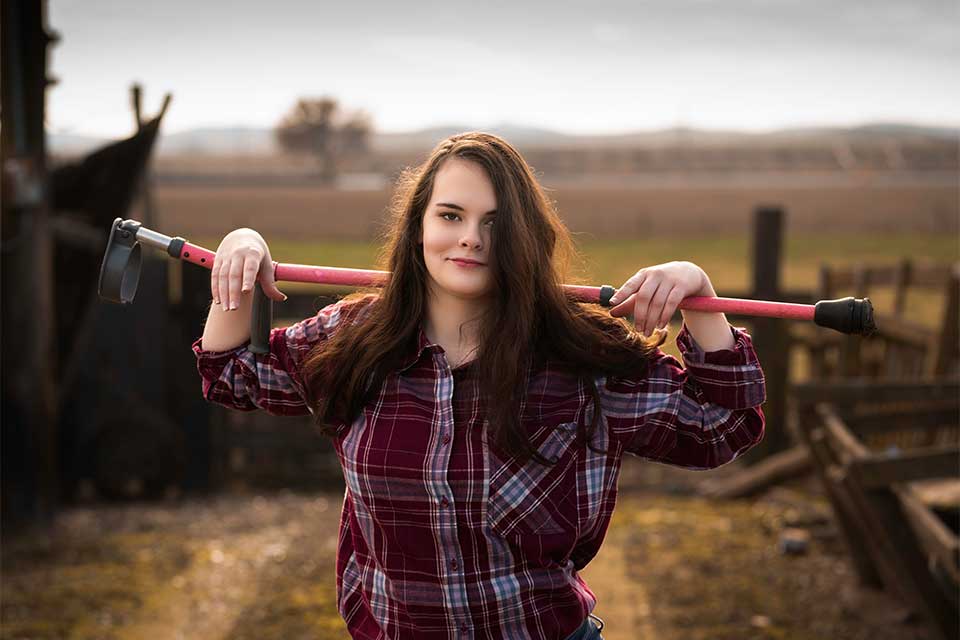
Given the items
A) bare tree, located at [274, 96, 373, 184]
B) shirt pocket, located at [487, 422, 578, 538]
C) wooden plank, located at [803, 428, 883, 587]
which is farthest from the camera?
bare tree, located at [274, 96, 373, 184]

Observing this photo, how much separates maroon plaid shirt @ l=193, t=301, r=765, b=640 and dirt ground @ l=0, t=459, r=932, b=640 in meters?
2.71

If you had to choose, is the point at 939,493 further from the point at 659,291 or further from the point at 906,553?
the point at 659,291

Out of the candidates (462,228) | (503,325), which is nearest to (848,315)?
(503,325)

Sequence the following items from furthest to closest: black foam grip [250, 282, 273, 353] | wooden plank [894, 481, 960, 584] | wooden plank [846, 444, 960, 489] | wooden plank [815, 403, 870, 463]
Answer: wooden plank [815, 403, 870, 463], wooden plank [846, 444, 960, 489], wooden plank [894, 481, 960, 584], black foam grip [250, 282, 273, 353]

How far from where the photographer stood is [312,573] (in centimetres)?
532

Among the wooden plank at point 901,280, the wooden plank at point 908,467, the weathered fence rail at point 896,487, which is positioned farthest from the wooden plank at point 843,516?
the wooden plank at point 901,280

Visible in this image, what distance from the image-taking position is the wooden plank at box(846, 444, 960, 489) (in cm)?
362

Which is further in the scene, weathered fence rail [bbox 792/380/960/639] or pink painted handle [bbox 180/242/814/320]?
weathered fence rail [bbox 792/380/960/639]

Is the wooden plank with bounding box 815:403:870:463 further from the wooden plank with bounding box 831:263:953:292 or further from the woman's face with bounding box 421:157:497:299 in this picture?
the wooden plank with bounding box 831:263:953:292

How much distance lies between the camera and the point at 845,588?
496cm

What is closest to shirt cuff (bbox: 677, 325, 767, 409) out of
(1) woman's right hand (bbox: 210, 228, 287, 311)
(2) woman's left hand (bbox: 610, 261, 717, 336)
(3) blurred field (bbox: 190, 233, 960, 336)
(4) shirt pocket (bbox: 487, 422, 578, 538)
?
(2) woman's left hand (bbox: 610, 261, 717, 336)

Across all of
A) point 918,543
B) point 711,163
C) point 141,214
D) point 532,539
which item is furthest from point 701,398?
point 711,163

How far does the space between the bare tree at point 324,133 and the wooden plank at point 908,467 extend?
39976mm

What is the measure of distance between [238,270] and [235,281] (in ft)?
0.08
